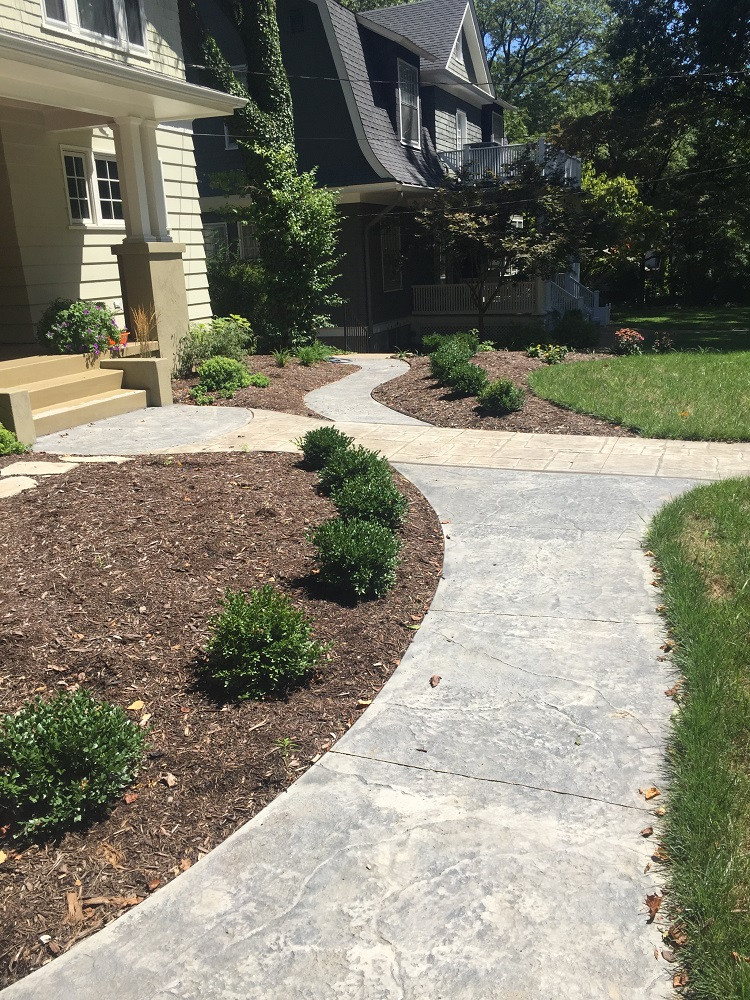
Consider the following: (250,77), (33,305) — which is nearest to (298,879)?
(33,305)

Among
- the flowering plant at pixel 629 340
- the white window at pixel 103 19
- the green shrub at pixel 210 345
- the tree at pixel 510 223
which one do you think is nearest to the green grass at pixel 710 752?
the green shrub at pixel 210 345

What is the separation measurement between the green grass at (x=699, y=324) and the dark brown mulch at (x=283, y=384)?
26.8 feet

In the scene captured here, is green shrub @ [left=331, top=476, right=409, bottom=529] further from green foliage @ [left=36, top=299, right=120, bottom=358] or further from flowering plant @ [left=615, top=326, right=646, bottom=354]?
flowering plant @ [left=615, top=326, right=646, bottom=354]

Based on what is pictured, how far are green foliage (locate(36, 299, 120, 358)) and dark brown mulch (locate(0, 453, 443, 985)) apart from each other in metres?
5.02

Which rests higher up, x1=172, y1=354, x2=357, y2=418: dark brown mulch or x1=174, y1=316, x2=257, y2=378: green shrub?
x1=174, y1=316, x2=257, y2=378: green shrub

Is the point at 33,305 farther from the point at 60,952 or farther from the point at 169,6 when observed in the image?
the point at 60,952

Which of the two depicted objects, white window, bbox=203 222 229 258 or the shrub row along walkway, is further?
white window, bbox=203 222 229 258

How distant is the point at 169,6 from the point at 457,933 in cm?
1553

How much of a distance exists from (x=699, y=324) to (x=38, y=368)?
64.8 feet

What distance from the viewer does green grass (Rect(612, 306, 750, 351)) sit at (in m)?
19.1

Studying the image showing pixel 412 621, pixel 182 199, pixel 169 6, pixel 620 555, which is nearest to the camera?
pixel 412 621

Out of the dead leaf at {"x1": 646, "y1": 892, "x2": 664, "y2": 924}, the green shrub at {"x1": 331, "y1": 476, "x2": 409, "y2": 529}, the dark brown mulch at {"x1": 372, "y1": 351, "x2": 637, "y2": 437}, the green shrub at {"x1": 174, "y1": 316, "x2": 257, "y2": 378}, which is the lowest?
the dead leaf at {"x1": 646, "y1": 892, "x2": 664, "y2": 924}

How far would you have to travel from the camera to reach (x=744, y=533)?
19.9 feet

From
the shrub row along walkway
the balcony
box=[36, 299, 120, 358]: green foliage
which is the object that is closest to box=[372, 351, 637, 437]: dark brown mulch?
box=[36, 299, 120, 358]: green foliage
